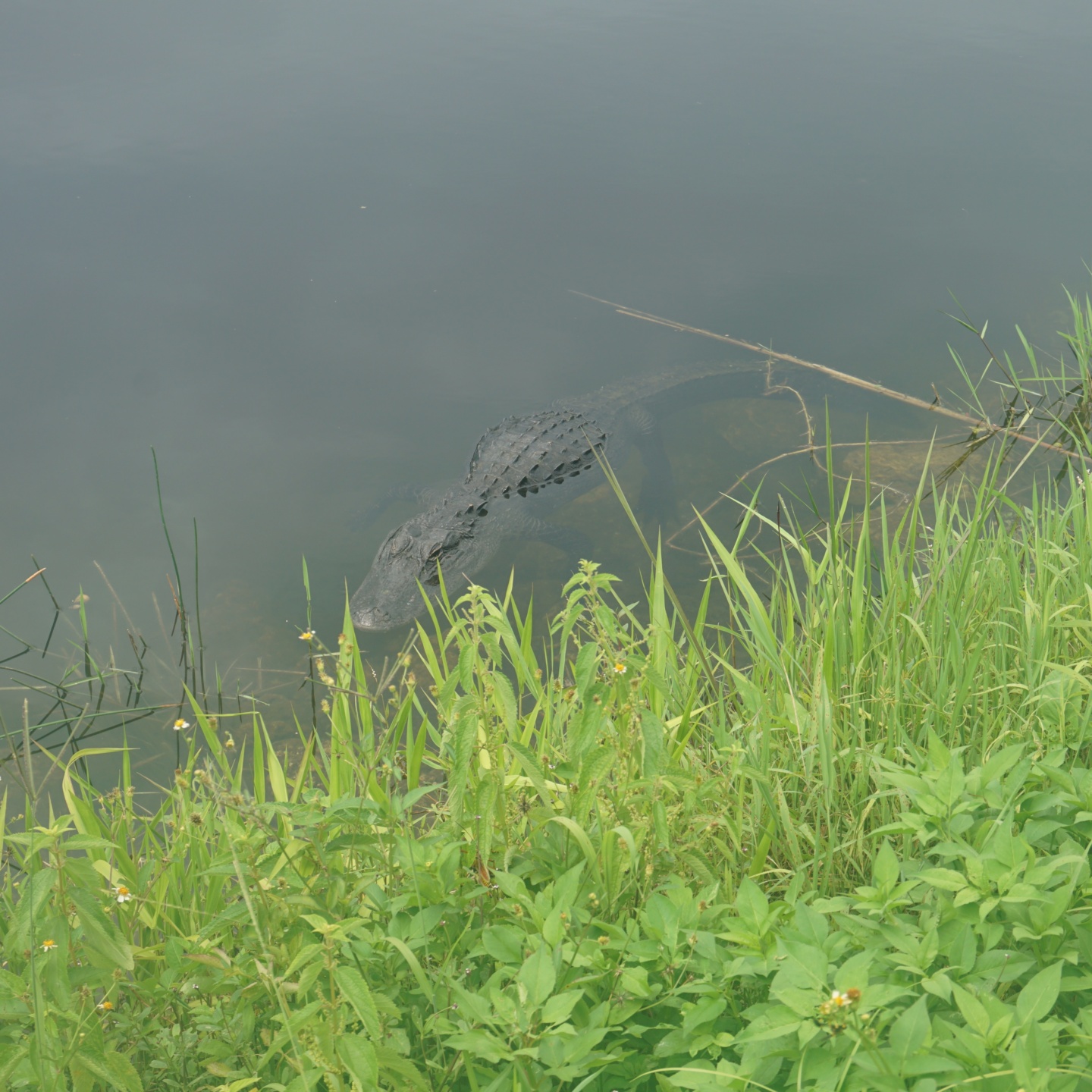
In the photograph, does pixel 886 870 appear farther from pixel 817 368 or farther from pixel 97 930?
pixel 817 368

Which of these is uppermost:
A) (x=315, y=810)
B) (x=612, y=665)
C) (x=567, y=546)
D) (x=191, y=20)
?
(x=191, y=20)

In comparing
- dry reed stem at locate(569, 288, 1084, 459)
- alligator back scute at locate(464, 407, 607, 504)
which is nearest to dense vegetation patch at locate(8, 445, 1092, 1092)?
dry reed stem at locate(569, 288, 1084, 459)

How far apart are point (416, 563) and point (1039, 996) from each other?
12.5 ft

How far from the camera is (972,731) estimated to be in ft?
6.26

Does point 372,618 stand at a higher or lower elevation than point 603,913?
lower

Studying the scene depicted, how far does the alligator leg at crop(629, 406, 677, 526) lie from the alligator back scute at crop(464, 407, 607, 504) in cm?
26

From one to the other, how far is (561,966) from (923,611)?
1623 mm

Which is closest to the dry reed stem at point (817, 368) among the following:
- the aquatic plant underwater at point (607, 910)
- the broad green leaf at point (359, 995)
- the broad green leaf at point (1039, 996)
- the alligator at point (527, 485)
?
the alligator at point (527, 485)

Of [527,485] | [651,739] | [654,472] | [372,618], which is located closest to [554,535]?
[527,485]

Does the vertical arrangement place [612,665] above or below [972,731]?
above

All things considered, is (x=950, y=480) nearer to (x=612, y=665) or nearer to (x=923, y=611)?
(x=923, y=611)

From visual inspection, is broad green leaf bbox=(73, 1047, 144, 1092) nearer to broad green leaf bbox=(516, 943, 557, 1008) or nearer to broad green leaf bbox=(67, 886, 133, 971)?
broad green leaf bbox=(67, 886, 133, 971)

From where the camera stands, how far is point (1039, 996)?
3.16 feet

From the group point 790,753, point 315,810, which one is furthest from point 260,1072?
point 790,753
